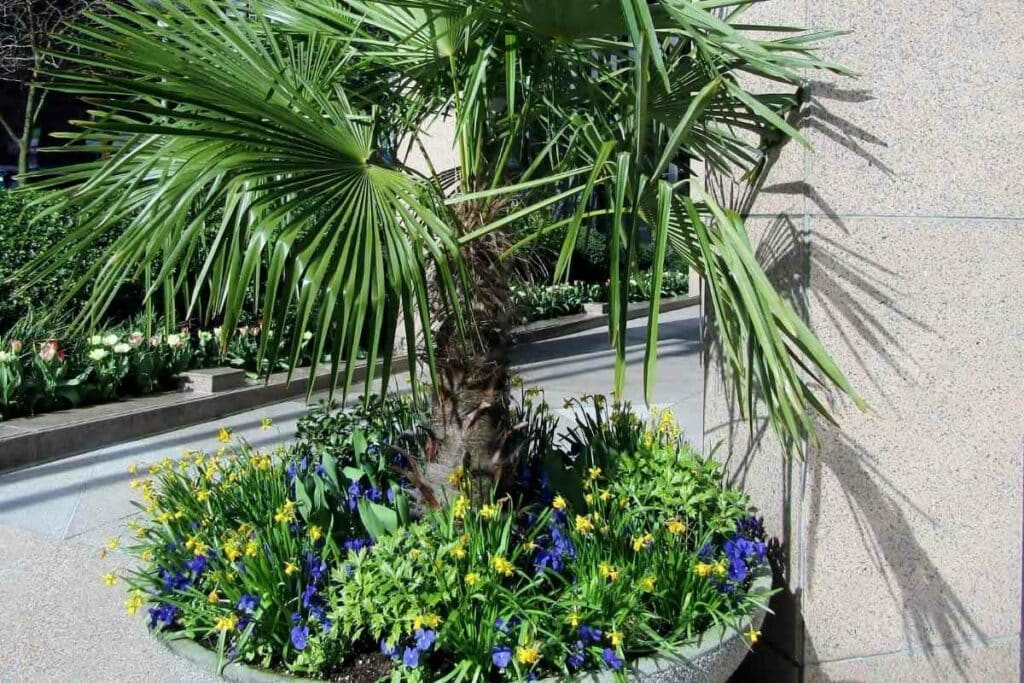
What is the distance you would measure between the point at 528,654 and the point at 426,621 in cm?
29

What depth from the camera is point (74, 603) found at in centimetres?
393

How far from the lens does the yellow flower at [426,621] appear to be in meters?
2.46

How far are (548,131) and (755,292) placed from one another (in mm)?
1585

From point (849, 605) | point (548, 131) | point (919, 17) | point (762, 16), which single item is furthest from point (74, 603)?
point (919, 17)

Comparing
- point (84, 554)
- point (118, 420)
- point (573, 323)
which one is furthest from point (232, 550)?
point (573, 323)

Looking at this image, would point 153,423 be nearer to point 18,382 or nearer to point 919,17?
point 18,382

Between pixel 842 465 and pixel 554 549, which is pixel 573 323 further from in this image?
pixel 554 549

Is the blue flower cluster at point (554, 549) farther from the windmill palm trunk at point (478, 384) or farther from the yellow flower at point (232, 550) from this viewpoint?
the yellow flower at point (232, 550)

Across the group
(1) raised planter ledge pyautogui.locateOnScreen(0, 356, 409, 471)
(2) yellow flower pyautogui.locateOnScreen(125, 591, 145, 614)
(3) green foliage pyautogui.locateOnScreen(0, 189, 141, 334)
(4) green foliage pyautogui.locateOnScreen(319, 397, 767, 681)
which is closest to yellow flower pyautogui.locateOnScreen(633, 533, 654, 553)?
(4) green foliage pyautogui.locateOnScreen(319, 397, 767, 681)

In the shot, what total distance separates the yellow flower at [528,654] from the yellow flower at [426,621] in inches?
9.1

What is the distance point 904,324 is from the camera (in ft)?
10.6

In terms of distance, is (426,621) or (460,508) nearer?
(426,621)

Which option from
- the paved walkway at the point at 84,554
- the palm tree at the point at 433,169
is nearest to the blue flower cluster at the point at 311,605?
the paved walkway at the point at 84,554

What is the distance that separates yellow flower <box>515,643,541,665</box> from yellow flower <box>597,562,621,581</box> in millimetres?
303
